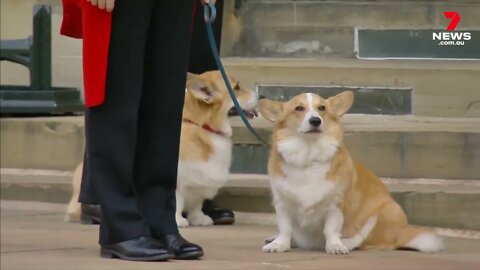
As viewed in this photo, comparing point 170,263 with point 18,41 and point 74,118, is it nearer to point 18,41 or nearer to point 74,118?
point 74,118

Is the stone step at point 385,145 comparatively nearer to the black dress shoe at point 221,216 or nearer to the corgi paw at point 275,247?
the black dress shoe at point 221,216

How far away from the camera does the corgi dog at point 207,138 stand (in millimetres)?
5855

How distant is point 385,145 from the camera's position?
5910 mm

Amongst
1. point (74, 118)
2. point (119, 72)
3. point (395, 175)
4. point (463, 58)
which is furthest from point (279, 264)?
point (74, 118)

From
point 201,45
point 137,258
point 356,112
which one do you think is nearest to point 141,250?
point 137,258

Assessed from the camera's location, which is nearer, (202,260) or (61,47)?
(202,260)

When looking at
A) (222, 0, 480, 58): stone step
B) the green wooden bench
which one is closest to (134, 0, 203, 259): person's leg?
(222, 0, 480, 58): stone step

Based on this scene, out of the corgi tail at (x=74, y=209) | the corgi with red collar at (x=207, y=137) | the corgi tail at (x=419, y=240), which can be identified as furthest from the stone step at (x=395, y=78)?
the corgi tail at (x=419, y=240)

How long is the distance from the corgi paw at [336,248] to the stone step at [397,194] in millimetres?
811

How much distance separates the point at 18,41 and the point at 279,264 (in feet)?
13.0

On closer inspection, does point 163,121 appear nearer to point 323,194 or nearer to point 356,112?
point 323,194

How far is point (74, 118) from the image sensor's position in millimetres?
7297

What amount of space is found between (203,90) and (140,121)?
4.37 ft

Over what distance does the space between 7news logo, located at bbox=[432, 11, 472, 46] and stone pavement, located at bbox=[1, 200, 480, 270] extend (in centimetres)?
126
